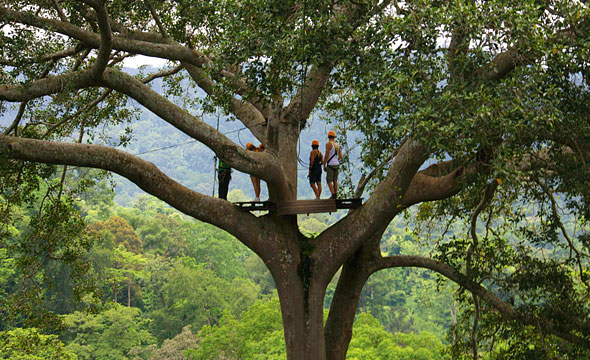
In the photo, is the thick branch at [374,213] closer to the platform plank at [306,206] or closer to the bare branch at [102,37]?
the platform plank at [306,206]

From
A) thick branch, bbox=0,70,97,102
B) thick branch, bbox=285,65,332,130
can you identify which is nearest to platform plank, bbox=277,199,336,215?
thick branch, bbox=285,65,332,130

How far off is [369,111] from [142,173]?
2.56m

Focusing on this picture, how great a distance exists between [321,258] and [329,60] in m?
2.42

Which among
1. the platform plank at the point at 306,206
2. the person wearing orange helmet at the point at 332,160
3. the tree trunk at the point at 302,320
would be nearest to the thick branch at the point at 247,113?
the person wearing orange helmet at the point at 332,160

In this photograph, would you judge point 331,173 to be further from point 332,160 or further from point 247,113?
point 247,113

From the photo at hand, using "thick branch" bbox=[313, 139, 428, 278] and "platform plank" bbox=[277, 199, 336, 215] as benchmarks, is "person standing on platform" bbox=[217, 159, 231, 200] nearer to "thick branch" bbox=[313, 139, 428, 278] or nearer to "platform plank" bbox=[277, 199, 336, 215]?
"platform plank" bbox=[277, 199, 336, 215]

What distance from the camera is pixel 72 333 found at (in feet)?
104

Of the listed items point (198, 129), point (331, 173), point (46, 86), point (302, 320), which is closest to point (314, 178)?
point (331, 173)

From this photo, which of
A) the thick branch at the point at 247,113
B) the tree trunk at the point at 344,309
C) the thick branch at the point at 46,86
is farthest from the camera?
the thick branch at the point at 247,113

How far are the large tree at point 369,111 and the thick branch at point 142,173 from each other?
1 centimetres

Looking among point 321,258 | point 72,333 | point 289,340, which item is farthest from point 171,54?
point 72,333

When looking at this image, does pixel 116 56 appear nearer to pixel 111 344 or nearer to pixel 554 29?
pixel 554 29

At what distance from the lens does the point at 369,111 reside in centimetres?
549

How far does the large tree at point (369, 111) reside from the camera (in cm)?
524
